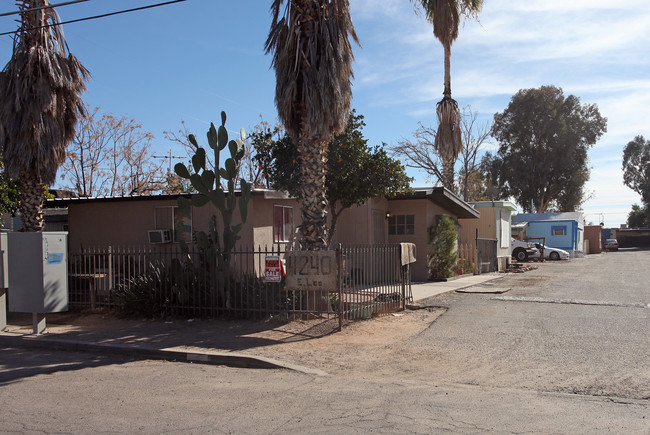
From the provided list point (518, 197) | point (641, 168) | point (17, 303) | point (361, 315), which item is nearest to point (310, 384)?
point (361, 315)

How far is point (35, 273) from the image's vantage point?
10.0m

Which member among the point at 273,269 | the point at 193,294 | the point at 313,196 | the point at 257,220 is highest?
the point at 313,196

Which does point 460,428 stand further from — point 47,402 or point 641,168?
point 641,168

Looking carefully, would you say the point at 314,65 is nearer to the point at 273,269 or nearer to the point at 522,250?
the point at 273,269

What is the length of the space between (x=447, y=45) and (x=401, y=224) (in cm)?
665

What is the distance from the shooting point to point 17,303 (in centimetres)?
1006

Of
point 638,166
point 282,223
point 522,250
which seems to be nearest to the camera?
point 282,223

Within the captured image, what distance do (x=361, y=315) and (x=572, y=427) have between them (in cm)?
591

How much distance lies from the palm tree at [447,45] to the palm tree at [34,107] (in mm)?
12012

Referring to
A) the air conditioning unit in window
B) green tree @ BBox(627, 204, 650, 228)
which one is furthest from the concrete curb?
green tree @ BBox(627, 204, 650, 228)

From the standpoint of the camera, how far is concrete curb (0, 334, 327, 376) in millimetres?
7750

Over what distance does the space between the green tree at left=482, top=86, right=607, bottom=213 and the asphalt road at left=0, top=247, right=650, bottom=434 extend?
153 ft

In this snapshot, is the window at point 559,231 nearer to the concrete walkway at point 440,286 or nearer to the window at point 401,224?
the concrete walkway at point 440,286

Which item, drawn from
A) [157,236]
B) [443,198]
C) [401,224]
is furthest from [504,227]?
[157,236]
